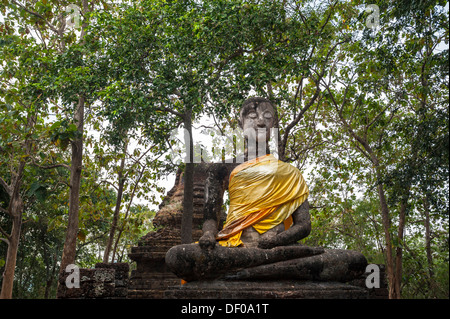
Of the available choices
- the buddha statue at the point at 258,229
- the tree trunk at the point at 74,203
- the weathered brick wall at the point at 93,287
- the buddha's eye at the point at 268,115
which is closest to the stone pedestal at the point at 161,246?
the tree trunk at the point at 74,203

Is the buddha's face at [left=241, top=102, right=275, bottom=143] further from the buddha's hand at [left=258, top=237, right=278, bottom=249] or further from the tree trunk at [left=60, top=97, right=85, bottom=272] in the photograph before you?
the tree trunk at [left=60, top=97, right=85, bottom=272]

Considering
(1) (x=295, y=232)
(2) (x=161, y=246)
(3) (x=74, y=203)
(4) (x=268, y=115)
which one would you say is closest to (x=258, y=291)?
(1) (x=295, y=232)

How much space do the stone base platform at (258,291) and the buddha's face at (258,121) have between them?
Result: 7.32 feet

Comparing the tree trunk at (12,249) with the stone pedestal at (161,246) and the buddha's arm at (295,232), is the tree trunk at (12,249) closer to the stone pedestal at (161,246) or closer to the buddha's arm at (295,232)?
the stone pedestal at (161,246)

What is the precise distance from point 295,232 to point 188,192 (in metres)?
2.91

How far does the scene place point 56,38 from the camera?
10438 mm

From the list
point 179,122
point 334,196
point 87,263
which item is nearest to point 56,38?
point 179,122

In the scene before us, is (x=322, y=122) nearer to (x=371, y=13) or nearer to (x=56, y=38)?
(x=371, y=13)

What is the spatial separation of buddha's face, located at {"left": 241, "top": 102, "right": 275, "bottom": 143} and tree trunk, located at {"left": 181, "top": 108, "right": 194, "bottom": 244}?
5.66ft

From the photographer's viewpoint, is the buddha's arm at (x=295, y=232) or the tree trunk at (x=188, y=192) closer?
the buddha's arm at (x=295, y=232)

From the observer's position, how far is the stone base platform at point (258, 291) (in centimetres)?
418

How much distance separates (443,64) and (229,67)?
4689 mm

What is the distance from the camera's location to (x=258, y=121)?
5.93 metres

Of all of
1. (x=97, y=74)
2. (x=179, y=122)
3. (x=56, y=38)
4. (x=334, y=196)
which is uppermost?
(x=56, y=38)
